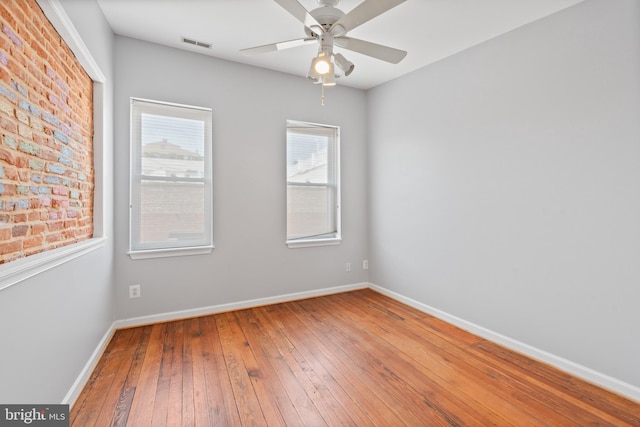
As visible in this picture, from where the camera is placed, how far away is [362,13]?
1.74 metres

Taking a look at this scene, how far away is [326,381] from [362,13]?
2.38m

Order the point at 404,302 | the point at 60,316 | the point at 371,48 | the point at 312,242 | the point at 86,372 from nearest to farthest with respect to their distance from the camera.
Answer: the point at 60,316
the point at 86,372
the point at 371,48
the point at 404,302
the point at 312,242

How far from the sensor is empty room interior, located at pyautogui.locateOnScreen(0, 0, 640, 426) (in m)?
1.69

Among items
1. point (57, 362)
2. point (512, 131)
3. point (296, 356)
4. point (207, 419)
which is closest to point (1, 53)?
point (57, 362)

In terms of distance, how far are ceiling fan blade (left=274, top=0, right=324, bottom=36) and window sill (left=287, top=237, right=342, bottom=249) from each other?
232 cm

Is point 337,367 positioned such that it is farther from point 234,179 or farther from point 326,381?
point 234,179

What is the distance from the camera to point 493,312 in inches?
106

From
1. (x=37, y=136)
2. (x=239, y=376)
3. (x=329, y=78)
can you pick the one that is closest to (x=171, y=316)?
(x=239, y=376)

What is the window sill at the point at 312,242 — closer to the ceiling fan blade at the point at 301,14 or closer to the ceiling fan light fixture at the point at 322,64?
the ceiling fan light fixture at the point at 322,64

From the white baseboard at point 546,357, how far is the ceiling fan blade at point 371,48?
2.52 m

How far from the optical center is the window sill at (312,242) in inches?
145

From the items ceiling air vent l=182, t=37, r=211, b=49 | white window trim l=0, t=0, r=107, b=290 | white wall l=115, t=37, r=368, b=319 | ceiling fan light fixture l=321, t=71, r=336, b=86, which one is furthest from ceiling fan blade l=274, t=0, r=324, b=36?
white wall l=115, t=37, r=368, b=319

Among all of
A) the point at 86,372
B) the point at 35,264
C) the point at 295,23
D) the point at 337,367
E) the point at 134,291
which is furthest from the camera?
A: the point at 134,291

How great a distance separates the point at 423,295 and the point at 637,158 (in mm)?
2165
